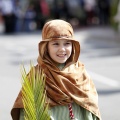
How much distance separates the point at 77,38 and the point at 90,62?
22.4 feet

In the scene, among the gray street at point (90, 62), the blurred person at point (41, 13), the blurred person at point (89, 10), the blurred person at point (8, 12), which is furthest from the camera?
the blurred person at point (89, 10)

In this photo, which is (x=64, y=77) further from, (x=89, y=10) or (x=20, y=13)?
(x=20, y=13)

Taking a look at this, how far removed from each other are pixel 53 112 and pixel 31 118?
372 millimetres

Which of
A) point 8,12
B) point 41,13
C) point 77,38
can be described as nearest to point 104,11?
point 41,13

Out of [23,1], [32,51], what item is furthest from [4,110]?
[23,1]

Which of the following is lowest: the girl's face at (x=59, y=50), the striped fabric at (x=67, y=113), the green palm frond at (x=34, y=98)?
the striped fabric at (x=67, y=113)

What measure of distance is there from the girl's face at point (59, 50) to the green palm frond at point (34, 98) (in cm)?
36

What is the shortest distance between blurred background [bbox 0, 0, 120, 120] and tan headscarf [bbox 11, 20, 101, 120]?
52 cm

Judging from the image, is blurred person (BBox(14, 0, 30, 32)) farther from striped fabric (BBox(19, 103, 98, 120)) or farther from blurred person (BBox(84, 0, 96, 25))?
striped fabric (BBox(19, 103, 98, 120))

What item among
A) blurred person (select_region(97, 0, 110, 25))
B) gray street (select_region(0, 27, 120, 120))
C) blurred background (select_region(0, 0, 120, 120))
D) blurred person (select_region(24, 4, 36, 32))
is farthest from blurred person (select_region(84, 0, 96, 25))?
blurred person (select_region(24, 4, 36, 32))

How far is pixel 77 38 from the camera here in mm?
23016

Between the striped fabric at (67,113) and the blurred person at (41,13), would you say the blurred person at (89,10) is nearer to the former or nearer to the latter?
the blurred person at (41,13)

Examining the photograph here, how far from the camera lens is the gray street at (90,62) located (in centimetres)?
1003

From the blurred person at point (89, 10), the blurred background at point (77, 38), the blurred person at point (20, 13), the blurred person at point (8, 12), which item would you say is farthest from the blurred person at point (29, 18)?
the blurred person at point (89, 10)
